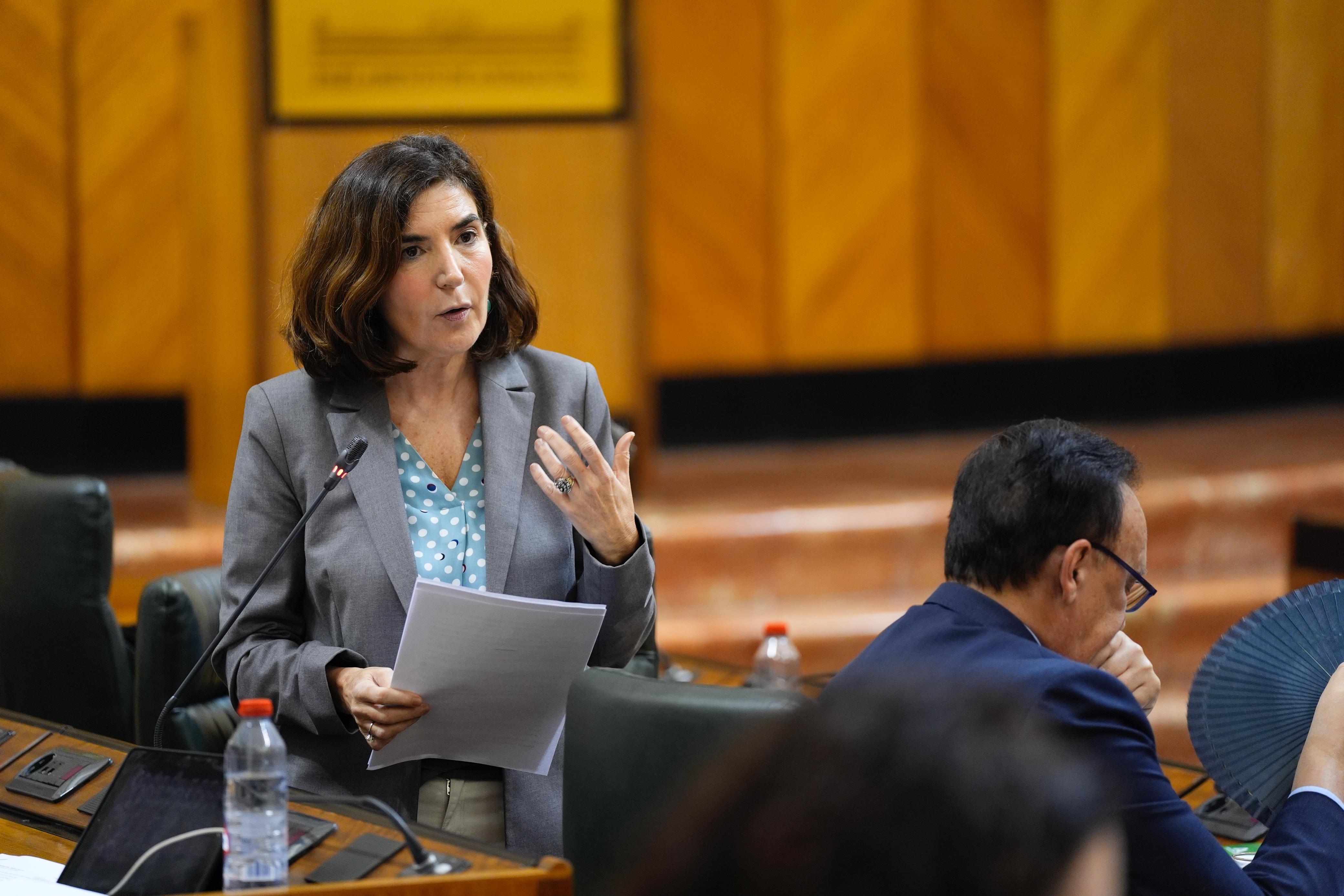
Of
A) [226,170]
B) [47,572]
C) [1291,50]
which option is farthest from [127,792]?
[1291,50]

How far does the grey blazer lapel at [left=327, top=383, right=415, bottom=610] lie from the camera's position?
197 centimetres

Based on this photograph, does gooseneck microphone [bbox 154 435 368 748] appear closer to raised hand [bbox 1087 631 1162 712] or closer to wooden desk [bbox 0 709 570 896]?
wooden desk [bbox 0 709 570 896]

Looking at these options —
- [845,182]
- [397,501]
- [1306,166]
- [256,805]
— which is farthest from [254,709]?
[1306,166]

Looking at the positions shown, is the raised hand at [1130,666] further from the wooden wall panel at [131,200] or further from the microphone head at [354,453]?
the wooden wall panel at [131,200]

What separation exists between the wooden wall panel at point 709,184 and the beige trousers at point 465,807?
16.7 feet

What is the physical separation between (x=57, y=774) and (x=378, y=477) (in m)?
0.57

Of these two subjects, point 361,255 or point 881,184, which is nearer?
point 361,255

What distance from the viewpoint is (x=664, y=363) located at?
7176 millimetres

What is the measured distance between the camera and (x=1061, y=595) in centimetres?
162

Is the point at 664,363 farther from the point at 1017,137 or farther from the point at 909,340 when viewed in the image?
the point at 1017,137

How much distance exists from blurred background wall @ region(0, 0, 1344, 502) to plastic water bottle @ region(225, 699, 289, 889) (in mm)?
4649

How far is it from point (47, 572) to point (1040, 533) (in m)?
2.22

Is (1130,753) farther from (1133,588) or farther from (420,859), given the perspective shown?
(420,859)

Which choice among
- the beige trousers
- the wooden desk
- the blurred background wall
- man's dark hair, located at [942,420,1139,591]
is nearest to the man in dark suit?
man's dark hair, located at [942,420,1139,591]
